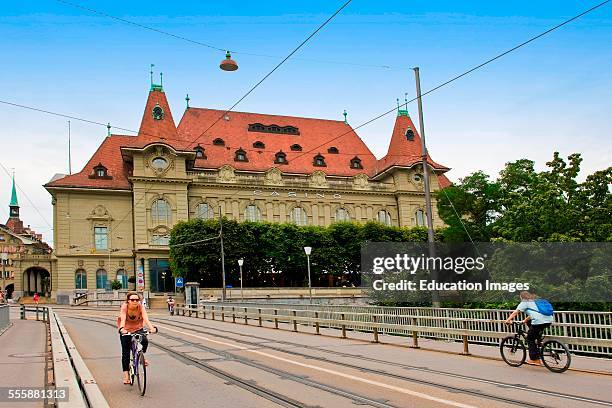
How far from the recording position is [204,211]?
7281 centimetres

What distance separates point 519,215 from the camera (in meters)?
26.9

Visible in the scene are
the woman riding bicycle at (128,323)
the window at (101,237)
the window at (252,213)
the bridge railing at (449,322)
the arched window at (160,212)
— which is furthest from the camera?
the window at (252,213)

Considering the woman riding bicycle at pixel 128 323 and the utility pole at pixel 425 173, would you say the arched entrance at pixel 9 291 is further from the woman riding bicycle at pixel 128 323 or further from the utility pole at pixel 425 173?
the woman riding bicycle at pixel 128 323

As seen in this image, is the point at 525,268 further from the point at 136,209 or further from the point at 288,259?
the point at 136,209

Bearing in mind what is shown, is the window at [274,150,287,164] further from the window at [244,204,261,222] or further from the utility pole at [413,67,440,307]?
the utility pole at [413,67,440,307]

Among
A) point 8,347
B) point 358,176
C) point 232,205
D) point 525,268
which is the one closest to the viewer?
point 8,347

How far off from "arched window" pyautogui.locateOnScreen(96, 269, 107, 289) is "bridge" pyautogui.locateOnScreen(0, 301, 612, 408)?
160 feet

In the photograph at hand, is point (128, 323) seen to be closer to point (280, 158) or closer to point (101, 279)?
point (101, 279)

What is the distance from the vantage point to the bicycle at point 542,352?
12.0 m

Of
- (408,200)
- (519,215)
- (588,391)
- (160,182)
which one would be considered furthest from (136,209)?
(588,391)

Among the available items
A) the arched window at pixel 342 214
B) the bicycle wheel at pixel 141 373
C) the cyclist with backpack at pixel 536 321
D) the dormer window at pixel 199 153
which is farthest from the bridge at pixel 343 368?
the arched window at pixel 342 214

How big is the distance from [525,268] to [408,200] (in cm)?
5644

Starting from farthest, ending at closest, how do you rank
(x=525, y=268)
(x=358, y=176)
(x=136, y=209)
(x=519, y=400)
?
(x=358, y=176), (x=136, y=209), (x=525, y=268), (x=519, y=400)

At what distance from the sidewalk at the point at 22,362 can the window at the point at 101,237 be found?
4786 cm
